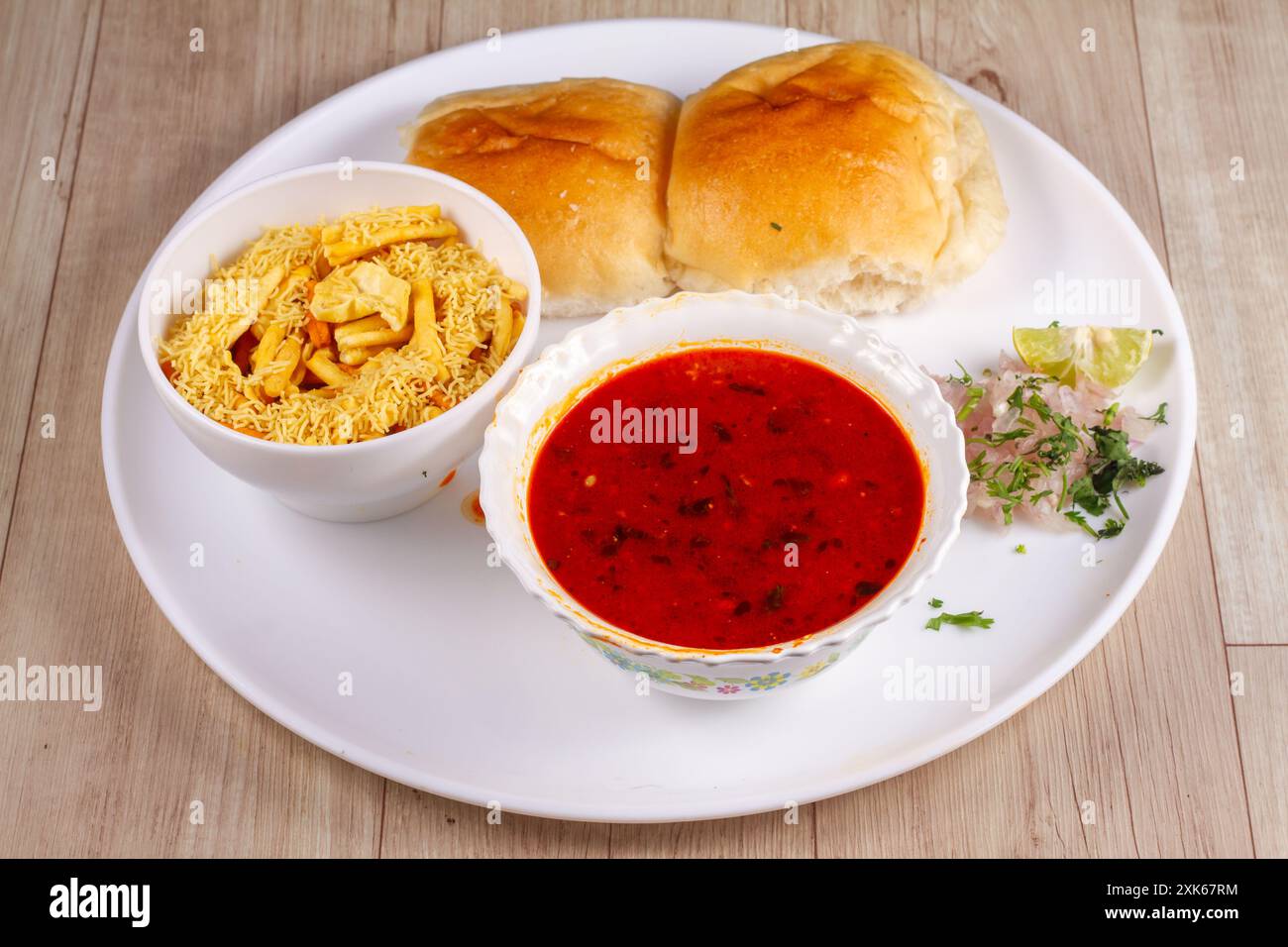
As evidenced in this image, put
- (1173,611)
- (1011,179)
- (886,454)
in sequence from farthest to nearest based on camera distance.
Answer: (1011,179), (1173,611), (886,454)

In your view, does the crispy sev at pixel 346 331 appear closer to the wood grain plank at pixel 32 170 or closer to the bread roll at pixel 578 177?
the bread roll at pixel 578 177

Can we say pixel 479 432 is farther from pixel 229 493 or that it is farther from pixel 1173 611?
pixel 1173 611

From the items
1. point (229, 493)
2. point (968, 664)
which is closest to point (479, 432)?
point (229, 493)

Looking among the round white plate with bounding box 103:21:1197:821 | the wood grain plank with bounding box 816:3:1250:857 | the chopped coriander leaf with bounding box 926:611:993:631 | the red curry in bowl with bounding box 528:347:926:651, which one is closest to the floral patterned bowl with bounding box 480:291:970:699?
the red curry in bowl with bounding box 528:347:926:651

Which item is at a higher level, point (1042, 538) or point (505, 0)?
point (505, 0)

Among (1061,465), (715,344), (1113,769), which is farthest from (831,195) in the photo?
(1113,769)
